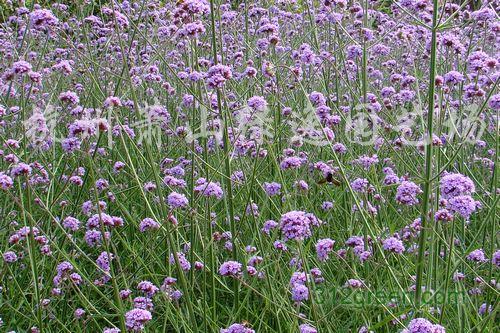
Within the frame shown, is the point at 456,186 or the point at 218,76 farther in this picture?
the point at 218,76

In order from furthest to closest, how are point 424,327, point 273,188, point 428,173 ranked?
point 273,188 → point 428,173 → point 424,327

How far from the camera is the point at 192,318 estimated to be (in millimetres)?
2033

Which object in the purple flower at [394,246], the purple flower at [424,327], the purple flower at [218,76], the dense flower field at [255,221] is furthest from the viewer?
the purple flower at [218,76]

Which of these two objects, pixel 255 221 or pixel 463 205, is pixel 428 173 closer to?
pixel 463 205

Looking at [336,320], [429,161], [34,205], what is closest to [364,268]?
[336,320]

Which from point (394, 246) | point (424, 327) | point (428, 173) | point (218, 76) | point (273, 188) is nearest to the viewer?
point (424, 327)

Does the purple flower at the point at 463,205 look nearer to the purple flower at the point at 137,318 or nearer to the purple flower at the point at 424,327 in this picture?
the purple flower at the point at 424,327

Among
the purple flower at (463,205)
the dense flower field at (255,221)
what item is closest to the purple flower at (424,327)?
the dense flower field at (255,221)

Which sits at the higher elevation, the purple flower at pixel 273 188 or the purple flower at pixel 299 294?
the purple flower at pixel 273 188

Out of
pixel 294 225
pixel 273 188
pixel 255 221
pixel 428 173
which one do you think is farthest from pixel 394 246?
pixel 273 188

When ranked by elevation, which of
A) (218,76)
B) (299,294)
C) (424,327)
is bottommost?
(299,294)

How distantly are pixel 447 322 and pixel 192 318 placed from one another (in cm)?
98

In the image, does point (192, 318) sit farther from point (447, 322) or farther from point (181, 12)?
point (181, 12)

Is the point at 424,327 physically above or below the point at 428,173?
below
